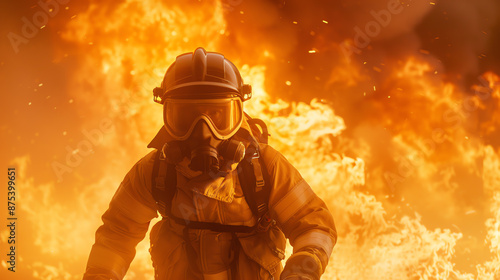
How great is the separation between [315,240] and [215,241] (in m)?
0.59

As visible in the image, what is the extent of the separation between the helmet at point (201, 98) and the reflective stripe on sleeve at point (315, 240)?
0.72 m

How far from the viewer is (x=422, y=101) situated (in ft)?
18.2

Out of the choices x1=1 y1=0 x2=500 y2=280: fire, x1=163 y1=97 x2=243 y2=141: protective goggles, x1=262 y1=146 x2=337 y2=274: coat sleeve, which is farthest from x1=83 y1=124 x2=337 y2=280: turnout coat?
x1=1 y1=0 x2=500 y2=280: fire

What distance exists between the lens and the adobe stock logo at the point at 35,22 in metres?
4.48

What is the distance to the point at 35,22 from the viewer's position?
453 cm

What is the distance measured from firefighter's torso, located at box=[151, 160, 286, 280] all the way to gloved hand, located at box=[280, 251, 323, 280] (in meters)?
0.27

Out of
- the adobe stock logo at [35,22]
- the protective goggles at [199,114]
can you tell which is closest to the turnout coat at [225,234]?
the protective goggles at [199,114]

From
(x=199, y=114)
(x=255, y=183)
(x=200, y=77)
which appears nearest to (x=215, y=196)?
(x=255, y=183)

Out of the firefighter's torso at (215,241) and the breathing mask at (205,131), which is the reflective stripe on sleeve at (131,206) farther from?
the breathing mask at (205,131)

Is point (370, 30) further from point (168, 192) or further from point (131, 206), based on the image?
point (131, 206)

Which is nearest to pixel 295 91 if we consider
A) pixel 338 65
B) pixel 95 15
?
pixel 338 65

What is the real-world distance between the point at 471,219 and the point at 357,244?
1955mm

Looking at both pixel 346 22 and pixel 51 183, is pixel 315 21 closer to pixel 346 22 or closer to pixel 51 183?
pixel 346 22

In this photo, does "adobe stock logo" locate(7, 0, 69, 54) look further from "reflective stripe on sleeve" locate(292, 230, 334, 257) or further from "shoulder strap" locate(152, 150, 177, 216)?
"reflective stripe on sleeve" locate(292, 230, 334, 257)
